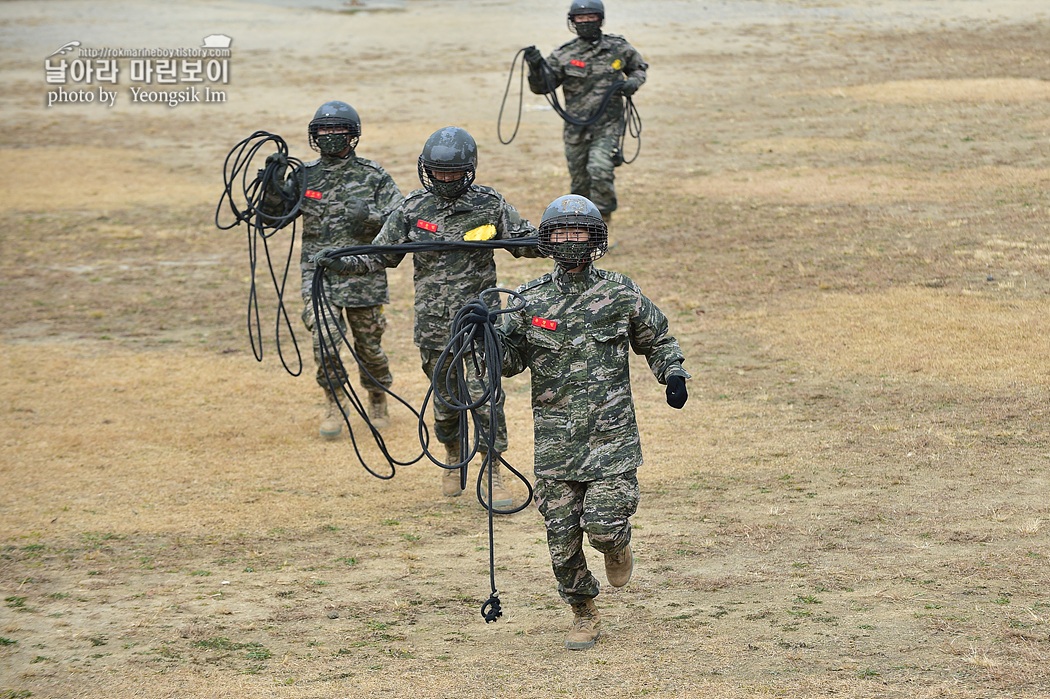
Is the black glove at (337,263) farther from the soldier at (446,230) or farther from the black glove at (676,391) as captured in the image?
the black glove at (676,391)

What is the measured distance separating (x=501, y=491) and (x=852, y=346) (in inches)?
167

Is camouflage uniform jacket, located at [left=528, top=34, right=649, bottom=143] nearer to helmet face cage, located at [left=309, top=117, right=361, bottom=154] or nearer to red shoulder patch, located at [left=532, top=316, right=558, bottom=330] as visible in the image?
helmet face cage, located at [left=309, top=117, right=361, bottom=154]

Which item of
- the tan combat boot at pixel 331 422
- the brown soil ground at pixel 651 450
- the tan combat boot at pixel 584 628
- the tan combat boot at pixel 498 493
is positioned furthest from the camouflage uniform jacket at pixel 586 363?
the tan combat boot at pixel 331 422

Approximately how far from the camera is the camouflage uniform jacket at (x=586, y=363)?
619 cm

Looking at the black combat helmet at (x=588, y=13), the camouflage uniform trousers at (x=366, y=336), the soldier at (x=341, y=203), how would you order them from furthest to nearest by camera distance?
1. the black combat helmet at (x=588, y=13)
2. the camouflage uniform trousers at (x=366, y=336)
3. the soldier at (x=341, y=203)

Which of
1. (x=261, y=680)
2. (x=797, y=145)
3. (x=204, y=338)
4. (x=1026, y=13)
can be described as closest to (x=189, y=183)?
(x=204, y=338)

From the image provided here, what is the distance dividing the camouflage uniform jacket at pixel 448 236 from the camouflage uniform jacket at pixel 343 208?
1346 mm

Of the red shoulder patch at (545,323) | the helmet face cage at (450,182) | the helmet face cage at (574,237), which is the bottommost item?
the red shoulder patch at (545,323)

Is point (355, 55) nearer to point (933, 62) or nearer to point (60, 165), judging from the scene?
point (60, 165)

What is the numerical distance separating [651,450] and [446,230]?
260 centimetres

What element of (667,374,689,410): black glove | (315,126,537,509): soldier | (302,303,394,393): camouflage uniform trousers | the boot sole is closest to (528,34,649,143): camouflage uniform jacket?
(302,303,394,393): camouflage uniform trousers

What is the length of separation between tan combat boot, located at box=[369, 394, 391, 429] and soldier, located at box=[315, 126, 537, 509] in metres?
1.99

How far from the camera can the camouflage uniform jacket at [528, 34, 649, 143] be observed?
14.3 meters

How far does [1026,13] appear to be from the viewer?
1277 inches
